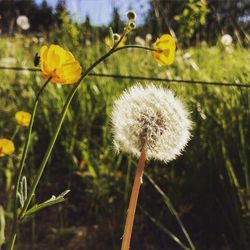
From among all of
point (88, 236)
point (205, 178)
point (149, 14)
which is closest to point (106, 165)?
point (88, 236)

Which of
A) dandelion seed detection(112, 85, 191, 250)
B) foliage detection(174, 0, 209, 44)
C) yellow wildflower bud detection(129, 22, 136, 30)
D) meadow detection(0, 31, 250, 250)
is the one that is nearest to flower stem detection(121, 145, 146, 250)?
dandelion seed detection(112, 85, 191, 250)

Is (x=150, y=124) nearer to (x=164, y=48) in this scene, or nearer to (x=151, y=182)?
(x=164, y=48)

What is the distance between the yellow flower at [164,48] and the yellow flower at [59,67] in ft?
0.48

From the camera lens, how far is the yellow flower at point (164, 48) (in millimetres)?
989

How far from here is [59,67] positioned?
0.97 m

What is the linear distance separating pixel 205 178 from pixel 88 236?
544 mm

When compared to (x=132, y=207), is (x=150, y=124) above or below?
above

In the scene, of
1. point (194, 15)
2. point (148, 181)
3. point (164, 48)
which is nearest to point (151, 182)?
point (148, 181)

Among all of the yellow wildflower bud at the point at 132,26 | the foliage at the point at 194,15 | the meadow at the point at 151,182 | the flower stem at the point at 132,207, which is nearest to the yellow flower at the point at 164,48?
the yellow wildflower bud at the point at 132,26

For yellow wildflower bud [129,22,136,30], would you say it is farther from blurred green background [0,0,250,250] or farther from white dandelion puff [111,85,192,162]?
blurred green background [0,0,250,250]

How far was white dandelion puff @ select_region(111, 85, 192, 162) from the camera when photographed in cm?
103

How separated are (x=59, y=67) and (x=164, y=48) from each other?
0.20 meters

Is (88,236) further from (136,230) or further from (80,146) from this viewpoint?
(80,146)

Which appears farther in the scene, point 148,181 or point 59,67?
point 148,181
